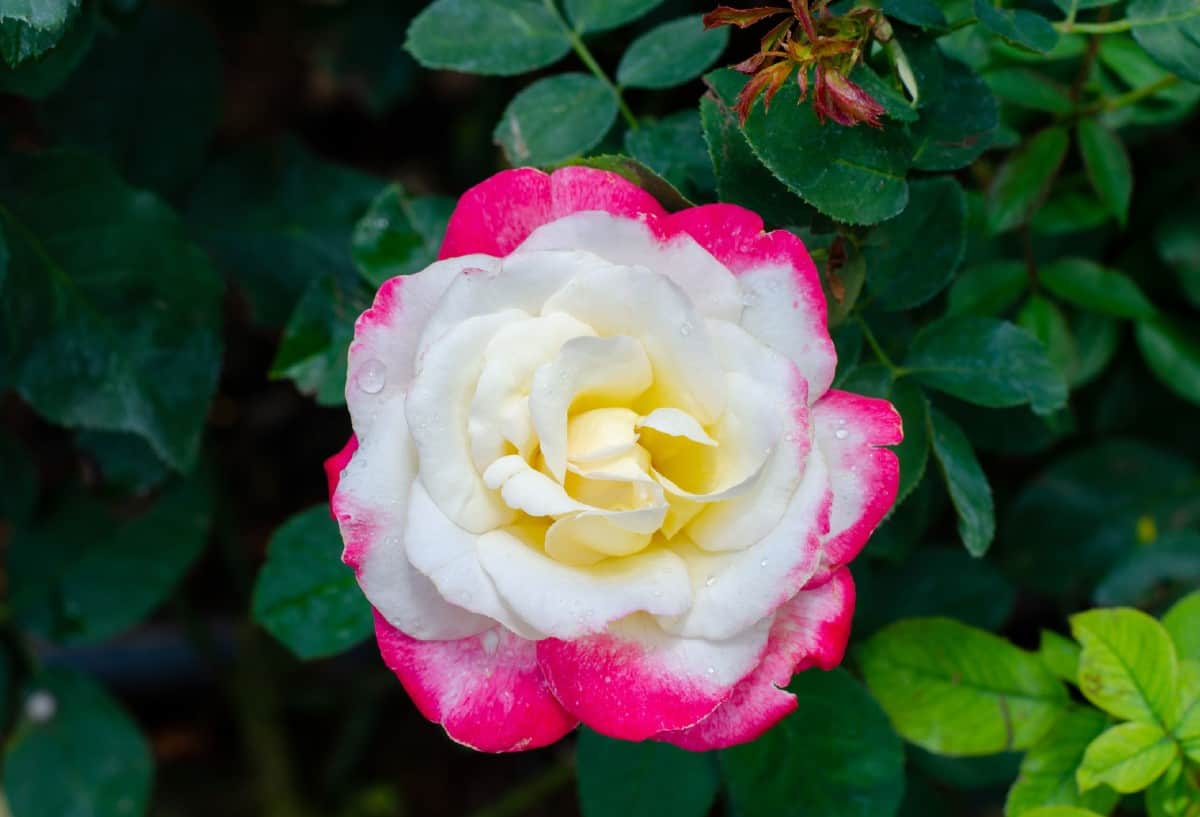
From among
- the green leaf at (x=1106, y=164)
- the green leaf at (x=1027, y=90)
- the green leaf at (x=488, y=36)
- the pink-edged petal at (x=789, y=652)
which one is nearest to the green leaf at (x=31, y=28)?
the green leaf at (x=488, y=36)

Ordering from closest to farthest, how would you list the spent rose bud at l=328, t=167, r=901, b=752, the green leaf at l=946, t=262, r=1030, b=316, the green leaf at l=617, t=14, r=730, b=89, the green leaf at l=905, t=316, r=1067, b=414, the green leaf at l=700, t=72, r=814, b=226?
the spent rose bud at l=328, t=167, r=901, b=752 < the green leaf at l=700, t=72, r=814, b=226 < the green leaf at l=905, t=316, r=1067, b=414 < the green leaf at l=617, t=14, r=730, b=89 < the green leaf at l=946, t=262, r=1030, b=316

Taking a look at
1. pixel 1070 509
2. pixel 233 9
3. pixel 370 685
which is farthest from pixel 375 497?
pixel 233 9

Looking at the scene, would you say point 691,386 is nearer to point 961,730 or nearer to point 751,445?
point 751,445

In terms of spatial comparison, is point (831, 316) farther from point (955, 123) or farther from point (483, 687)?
point (483, 687)

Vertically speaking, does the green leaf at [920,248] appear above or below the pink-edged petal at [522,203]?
below

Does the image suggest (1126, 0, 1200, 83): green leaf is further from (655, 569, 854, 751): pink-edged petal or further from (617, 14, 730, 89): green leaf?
(655, 569, 854, 751): pink-edged petal

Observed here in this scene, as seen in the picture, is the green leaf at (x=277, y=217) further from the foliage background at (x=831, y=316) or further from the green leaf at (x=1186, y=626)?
the green leaf at (x=1186, y=626)

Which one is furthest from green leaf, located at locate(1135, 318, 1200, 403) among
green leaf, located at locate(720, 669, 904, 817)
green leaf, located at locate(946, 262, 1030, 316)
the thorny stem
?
the thorny stem
